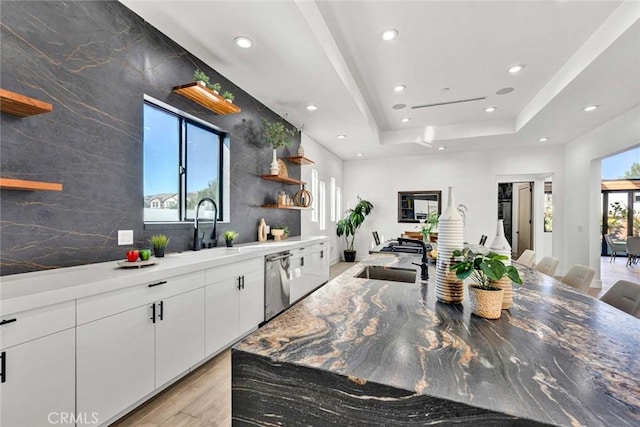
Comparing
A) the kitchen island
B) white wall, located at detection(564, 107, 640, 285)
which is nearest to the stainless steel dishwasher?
the kitchen island

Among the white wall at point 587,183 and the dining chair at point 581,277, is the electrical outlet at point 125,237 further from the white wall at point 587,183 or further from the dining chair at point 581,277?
the white wall at point 587,183

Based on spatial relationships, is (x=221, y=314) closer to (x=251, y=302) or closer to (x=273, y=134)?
(x=251, y=302)

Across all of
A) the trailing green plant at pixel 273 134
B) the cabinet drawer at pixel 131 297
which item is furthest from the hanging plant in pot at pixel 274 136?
the cabinet drawer at pixel 131 297

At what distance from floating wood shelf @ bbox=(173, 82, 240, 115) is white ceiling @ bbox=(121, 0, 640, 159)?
45 cm

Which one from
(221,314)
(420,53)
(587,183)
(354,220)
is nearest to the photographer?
(221,314)

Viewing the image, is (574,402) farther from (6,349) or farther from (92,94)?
(92,94)

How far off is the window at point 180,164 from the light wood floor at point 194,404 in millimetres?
1356

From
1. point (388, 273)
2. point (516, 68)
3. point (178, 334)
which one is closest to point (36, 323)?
point (178, 334)

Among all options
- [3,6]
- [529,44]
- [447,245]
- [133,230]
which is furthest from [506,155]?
[3,6]

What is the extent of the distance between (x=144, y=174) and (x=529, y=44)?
4034 millimetres

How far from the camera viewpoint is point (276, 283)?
322 cm

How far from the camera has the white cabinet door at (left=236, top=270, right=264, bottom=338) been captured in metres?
2.65

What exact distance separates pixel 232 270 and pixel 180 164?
1.24m

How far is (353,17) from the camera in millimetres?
2537
